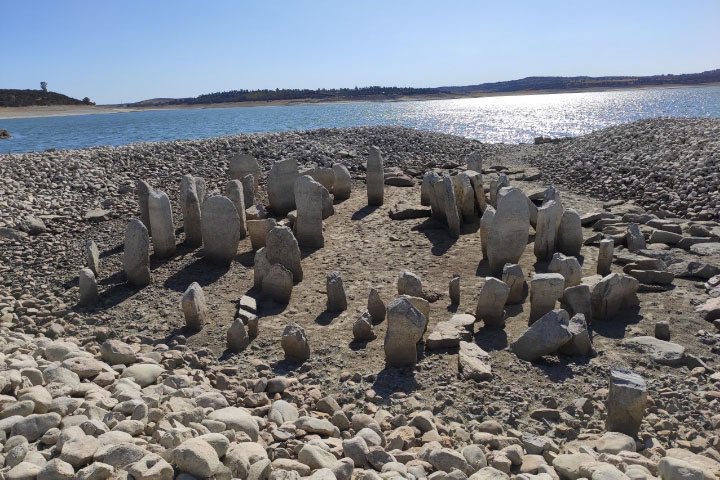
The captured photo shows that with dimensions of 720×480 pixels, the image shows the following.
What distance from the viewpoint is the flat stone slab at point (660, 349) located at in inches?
Result: 233

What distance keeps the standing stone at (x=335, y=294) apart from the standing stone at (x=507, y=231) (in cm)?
245

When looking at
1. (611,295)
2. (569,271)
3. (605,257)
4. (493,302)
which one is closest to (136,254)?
(493,302)

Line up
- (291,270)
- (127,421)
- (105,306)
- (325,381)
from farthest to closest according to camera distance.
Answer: (291,270) < (105,306) < (325,381) < (127,421)

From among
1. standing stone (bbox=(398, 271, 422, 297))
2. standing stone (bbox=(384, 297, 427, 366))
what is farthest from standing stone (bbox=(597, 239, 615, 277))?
standing stone (bbox=(384, 297, 427, 366))

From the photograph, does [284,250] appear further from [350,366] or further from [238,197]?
[350,366]

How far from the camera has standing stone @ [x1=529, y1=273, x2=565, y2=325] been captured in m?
6.85

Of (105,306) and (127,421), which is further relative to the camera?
(105,306)

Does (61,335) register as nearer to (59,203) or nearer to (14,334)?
(14,334)

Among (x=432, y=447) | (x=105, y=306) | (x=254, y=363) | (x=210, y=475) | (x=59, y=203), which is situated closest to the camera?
(x=210, y=475)

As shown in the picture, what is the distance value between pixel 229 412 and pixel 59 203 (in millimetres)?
10492

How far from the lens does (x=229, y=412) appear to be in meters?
4.72

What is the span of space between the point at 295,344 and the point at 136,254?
3.52m

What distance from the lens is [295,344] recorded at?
6.34 m

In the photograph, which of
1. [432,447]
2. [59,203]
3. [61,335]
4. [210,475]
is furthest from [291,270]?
[59,203]
